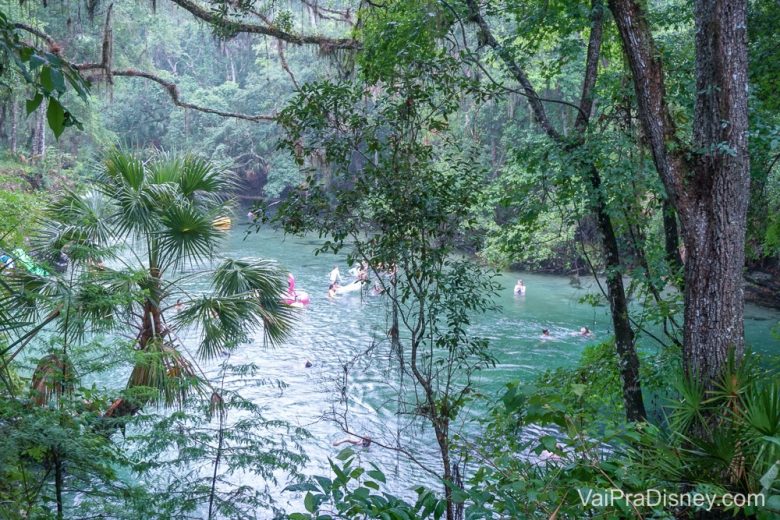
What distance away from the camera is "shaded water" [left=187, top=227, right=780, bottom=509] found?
962cm

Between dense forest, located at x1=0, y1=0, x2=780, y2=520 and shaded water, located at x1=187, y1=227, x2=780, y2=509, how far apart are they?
173mm

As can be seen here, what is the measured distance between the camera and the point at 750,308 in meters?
18.2

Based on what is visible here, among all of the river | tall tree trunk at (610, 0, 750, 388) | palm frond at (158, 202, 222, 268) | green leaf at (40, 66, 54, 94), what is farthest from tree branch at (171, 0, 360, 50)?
green leaf at (40, 66, 54, 94)

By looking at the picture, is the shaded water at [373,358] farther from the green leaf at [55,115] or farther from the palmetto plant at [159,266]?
the green leaf at [55,115]

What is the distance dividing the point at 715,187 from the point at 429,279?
1907mm

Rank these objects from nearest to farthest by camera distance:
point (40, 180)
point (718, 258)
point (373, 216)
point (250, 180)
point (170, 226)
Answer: point (718, 258) → point (373, 216) → point (170, 226) → point (40, 180) → point (250, 180)

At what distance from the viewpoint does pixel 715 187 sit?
3.96m

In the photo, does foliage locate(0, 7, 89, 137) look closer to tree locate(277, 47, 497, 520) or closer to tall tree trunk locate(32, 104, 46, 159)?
tree locate(277, 47, 497, 520)

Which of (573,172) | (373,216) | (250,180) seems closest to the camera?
(373,216)

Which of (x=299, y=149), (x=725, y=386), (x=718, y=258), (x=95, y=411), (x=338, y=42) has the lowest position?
(x=95, y=411)

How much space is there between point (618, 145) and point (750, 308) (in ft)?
47.9

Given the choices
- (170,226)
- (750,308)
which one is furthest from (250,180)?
(170,226)

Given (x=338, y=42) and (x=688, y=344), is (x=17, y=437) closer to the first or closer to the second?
(x=688, y=344)

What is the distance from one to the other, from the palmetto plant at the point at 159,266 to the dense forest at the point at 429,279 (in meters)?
0.03
